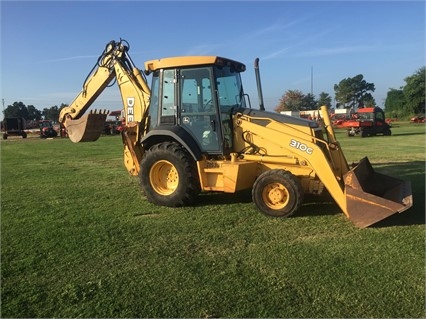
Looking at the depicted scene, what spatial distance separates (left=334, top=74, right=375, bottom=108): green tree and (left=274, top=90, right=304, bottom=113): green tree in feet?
79.6

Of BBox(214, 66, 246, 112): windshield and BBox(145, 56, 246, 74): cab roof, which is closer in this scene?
BBox(145, 56, 246, 74): cab roof

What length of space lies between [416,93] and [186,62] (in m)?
67.7

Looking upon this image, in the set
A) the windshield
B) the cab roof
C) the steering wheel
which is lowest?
the steering wheel

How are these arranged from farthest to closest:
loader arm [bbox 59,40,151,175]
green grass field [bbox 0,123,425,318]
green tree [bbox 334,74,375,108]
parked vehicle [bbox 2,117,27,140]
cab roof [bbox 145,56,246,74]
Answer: green tree [bbox 334,74,375,108] < parked vehicle [bbox 2,117,27,140] < loader arm [bbox 59,40,151,175] < cab roof [bbox 145,56,246,74] < green grass field [bbox 0,123,425,318]

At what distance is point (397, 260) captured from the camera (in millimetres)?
4605

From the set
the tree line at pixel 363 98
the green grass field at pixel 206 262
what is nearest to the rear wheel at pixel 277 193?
the green grass field at pixel 206 262

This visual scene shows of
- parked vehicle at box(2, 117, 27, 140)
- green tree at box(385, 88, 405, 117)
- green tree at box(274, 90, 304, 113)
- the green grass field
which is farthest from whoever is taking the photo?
green tree at box(274, 90, 304, 113)

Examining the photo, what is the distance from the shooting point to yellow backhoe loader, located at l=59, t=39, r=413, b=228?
653 centimetres

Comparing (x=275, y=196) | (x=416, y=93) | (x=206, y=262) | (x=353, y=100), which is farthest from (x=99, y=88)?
(x=353, y=100)

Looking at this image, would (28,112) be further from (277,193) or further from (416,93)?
(277,193)

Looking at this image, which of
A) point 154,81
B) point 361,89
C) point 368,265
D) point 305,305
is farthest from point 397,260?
point 361,89

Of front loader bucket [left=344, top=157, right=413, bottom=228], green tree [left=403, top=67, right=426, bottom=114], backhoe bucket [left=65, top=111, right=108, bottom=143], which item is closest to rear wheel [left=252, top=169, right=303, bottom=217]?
front loader bucket [left=344, top=157, right=413, bottom=228]

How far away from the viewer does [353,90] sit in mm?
115062

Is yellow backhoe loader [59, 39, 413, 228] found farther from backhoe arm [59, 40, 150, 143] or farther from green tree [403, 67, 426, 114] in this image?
green tree [403, 67, 426, 114]
